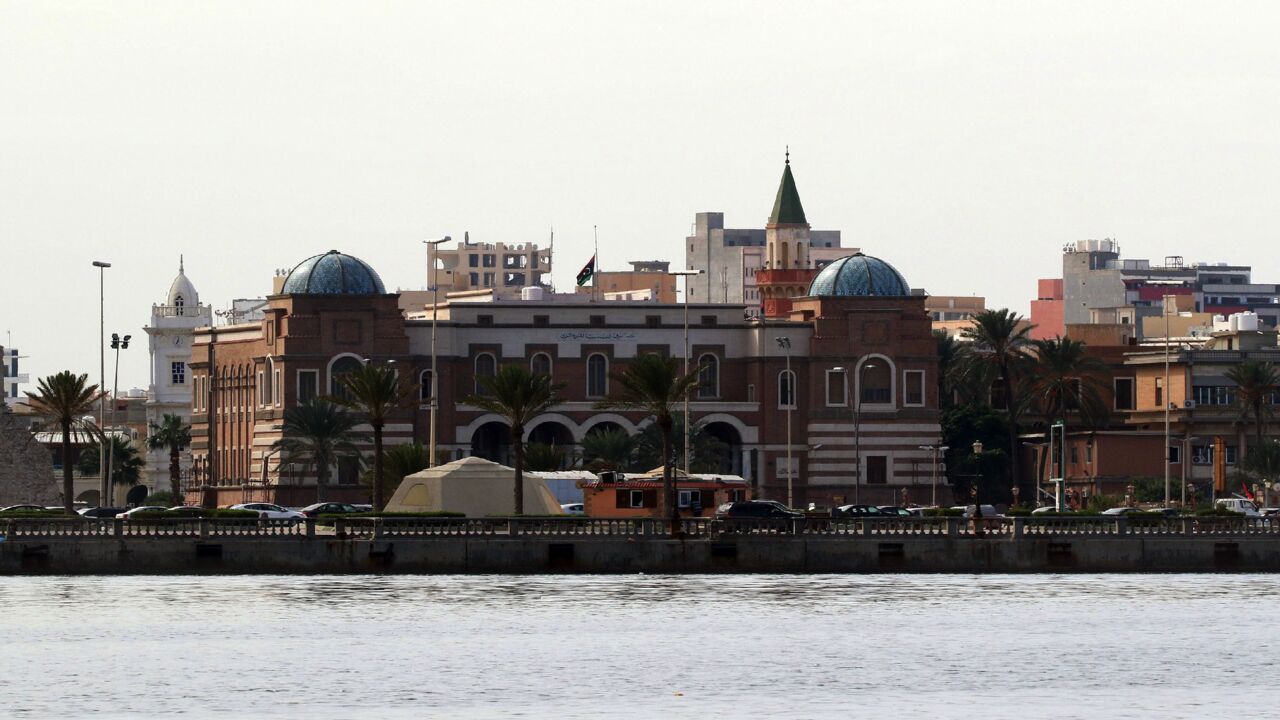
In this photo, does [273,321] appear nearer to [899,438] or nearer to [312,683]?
Answer: [899,438]

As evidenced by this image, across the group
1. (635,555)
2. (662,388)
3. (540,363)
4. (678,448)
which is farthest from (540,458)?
(635,555)

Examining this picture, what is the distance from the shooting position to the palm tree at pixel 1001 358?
603 ft

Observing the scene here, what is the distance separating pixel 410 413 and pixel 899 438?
29346mm

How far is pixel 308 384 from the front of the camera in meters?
174

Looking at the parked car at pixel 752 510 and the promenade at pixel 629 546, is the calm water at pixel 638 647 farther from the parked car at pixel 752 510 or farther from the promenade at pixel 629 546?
the parked car at pixel 752 510

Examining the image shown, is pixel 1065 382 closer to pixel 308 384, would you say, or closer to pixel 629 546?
pixel 308 384

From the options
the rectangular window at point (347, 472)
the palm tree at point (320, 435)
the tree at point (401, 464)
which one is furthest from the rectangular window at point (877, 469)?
the tree at point (401, 464)

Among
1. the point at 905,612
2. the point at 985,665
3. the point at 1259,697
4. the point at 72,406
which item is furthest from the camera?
the point at 72,406

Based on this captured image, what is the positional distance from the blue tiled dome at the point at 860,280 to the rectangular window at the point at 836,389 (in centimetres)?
490

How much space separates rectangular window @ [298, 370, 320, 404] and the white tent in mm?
49595

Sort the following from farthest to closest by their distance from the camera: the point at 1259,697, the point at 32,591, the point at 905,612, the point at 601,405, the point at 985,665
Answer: the point at 601,405
the point at 32,591
the point at 905,612
the point at 985,665
the point at 1259,697

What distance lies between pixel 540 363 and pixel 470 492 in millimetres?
56628

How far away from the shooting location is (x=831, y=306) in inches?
7062

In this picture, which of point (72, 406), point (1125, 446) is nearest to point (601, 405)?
point (72, 406)
